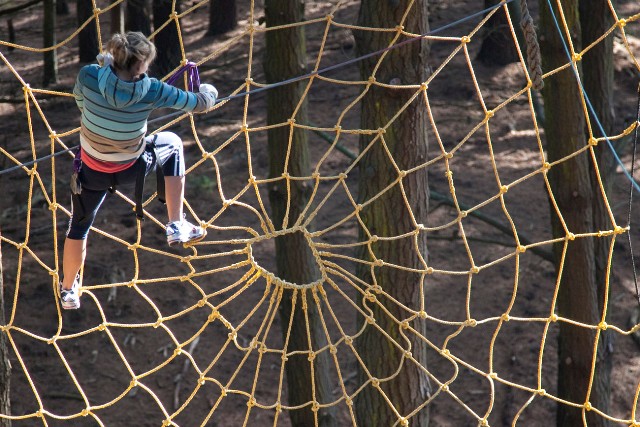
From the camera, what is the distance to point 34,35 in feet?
32.3

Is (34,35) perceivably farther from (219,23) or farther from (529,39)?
(529,39)

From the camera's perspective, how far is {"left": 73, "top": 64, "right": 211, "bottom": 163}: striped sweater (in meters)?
2.69

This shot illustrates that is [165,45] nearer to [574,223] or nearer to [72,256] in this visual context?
[574,223]

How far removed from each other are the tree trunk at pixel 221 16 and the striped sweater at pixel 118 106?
6645 millimetres

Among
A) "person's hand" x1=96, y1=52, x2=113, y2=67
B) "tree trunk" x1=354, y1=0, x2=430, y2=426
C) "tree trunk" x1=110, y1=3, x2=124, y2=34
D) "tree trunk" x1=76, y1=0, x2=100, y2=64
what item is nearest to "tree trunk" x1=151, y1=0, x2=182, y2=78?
"tree trunk" x1=110, y1=3, x2=124, y2=34

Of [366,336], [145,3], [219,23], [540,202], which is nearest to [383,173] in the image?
[366,336]

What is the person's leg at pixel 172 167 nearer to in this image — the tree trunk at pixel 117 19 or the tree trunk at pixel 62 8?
the tree trunk at pixel 117 19

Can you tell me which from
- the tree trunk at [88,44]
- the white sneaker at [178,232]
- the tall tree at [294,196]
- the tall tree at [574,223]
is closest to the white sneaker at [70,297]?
the white sneaker at [178,232]

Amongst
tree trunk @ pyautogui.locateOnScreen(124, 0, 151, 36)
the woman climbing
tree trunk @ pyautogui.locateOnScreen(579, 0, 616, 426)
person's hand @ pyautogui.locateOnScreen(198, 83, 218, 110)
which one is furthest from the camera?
tree trunk @ pyautogui.locateOnScreen(124, 0, 151, 36)

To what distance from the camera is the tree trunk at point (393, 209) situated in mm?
3559

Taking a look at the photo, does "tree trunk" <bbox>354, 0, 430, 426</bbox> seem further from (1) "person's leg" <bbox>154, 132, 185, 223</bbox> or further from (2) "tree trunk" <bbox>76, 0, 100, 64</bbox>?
(2) "tree trunk" <bbox>76, 0, 100, 64</bbox>

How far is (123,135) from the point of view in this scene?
9.23 feet

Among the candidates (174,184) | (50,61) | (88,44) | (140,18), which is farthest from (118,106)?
(88,44)

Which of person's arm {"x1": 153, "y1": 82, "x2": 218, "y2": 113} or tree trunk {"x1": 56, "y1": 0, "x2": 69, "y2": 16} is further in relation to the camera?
tree trunk {"x1": 56, "y1": 0, "x2": 69, "y2": 16}
